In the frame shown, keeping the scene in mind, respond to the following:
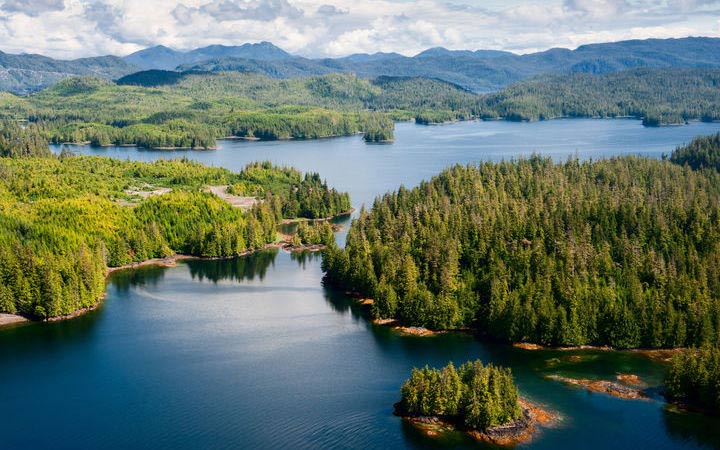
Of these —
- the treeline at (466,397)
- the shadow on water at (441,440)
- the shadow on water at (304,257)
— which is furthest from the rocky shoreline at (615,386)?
Answer: the shadow on water at (304,257)

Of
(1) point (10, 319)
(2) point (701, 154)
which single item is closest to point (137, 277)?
(1) point (10, 319)

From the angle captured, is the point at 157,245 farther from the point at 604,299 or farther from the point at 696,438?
the point at 696,438

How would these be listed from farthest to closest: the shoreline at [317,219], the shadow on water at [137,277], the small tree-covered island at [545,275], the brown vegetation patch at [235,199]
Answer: the brown vegetation patch at [235,199] → the shoreline at [317,219] → the shadow on water at [137,277] → the small tree-covered island at [545,275]

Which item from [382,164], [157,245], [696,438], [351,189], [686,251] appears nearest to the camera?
[696,438]

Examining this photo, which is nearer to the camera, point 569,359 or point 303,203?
point 569,359

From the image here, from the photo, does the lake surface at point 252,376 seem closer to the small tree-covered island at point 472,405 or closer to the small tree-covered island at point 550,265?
the small tree-covered island at point 472,405

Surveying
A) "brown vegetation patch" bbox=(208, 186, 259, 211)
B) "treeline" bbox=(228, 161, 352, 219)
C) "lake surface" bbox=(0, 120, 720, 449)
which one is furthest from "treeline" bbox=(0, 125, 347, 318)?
"lake surface" bbox=(0, 120, 720, 449)

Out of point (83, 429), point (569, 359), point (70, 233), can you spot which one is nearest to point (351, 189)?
point (70, 233)
